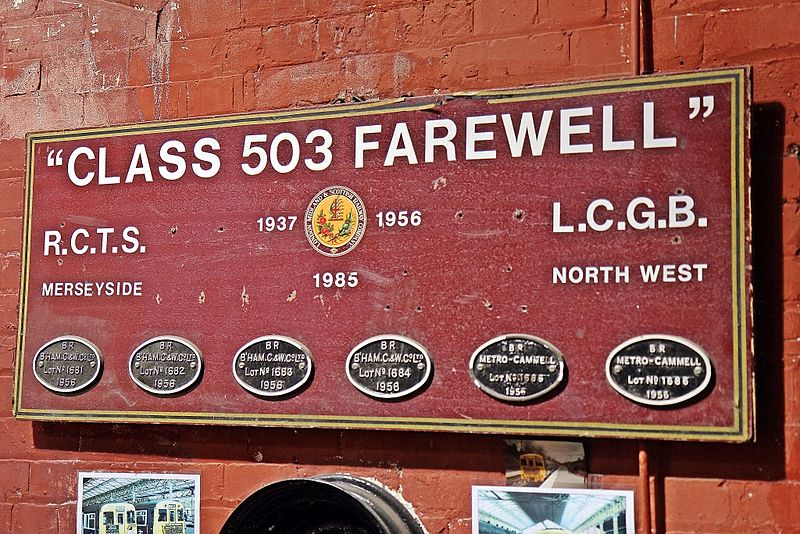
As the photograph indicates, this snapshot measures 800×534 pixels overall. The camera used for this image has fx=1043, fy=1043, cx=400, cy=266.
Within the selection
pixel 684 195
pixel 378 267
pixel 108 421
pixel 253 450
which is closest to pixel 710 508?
pixel 684 195

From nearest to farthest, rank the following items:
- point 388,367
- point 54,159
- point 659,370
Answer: point 659,370 < point 388,367 < point 54,159

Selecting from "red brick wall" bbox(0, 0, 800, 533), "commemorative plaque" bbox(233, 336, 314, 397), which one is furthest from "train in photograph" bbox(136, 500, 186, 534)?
"commemorative plaque" bbox(233, 336, 314, 397)

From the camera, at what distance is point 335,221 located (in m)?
4.07

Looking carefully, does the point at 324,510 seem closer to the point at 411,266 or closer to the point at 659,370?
the point at 411,266

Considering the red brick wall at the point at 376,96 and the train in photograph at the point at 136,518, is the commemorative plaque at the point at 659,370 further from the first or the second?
the train in photograph at the point at 136,518

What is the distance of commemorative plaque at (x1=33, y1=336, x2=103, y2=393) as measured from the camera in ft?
14.3

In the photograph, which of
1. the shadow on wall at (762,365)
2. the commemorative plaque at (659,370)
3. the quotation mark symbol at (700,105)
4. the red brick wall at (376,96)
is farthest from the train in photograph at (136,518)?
the quotation mark symbol at (700,105)

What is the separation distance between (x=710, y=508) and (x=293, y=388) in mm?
1579

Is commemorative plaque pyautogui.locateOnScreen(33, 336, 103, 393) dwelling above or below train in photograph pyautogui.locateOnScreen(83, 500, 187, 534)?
above

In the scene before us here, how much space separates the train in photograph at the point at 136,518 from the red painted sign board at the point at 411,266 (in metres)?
0.38

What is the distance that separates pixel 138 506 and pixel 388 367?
4.22 ft

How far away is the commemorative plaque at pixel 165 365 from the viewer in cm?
419

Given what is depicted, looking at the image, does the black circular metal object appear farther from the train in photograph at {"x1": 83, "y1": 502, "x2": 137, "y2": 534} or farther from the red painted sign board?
the train in photograph at {"x1": 83, "y1": 502, "x2": 137, "y2": 534}

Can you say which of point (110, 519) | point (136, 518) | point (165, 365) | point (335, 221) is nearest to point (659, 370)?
point (335, 221)
